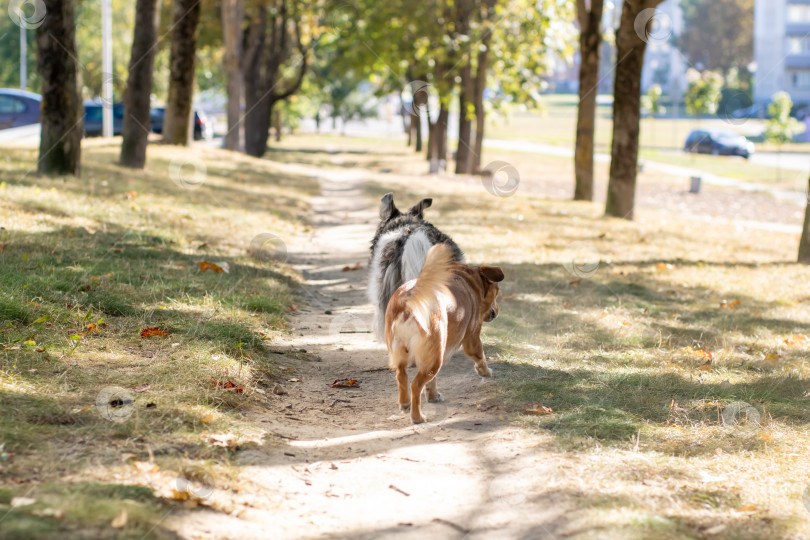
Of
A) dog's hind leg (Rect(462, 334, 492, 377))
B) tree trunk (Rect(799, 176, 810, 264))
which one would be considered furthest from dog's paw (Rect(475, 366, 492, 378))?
tree trunk (Rect(799, 176, 810, 264))

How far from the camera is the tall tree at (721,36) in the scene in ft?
270

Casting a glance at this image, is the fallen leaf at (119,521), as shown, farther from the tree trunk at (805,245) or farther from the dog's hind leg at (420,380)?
the tree trunk at (805,245)

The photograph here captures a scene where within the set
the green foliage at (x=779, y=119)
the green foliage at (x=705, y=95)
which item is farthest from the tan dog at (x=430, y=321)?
the green foliage at (x=705, y=95)

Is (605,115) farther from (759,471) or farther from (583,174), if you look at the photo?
(759,471)

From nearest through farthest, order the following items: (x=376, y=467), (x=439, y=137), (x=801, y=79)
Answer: (x=376, y=467) < (x=439, y=137) < (x=801, y=79)

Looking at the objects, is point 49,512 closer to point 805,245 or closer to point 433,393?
point 433,393

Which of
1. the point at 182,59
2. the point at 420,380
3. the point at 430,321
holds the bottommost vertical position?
the point at 420,380

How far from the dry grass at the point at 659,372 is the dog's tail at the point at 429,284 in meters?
0.99

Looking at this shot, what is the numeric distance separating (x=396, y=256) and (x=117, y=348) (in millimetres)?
2263

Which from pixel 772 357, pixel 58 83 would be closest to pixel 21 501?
pixel 772 357

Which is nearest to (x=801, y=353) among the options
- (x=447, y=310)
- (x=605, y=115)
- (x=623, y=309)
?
(x=623, y=309)

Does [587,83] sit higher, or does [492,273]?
[587,83]

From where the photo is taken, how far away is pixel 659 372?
6410 millimetres

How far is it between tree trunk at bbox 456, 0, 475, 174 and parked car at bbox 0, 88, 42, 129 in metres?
13.3
